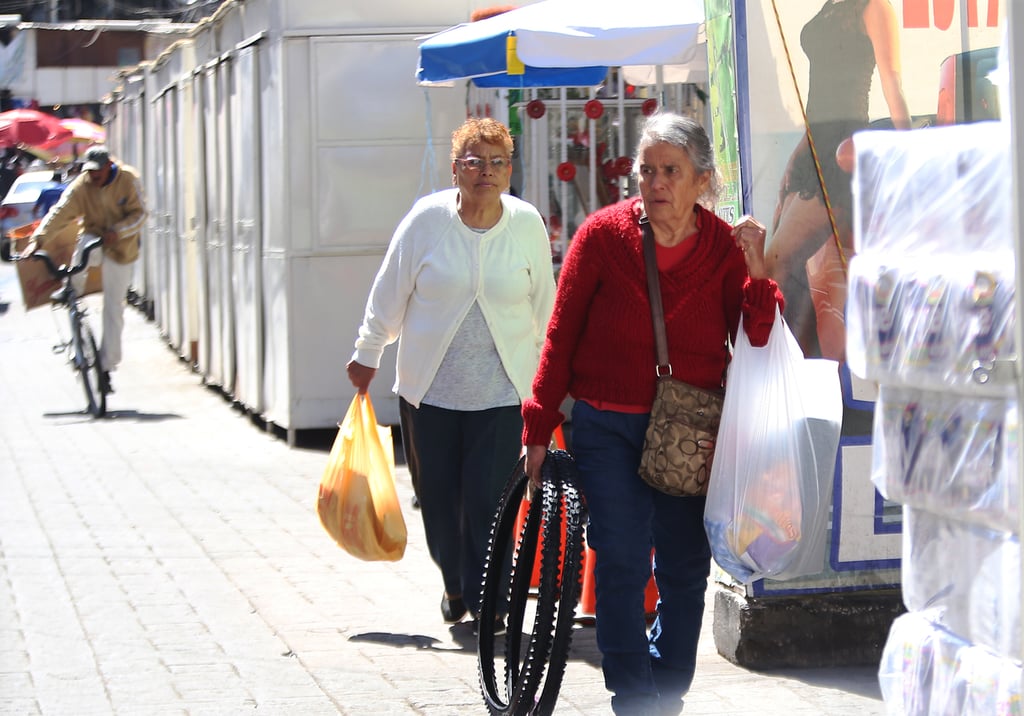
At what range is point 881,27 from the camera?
5484mm

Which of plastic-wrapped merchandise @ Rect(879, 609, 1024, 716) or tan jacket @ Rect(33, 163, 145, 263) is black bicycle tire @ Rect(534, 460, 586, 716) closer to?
plastic-wrapped merchandise @ Rect(879, 609, 1024, 716)

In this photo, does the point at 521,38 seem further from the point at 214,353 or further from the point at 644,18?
the point at 214,353

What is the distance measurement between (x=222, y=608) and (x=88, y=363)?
6.81 metres

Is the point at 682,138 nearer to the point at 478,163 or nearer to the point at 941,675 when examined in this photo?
the point at 478,163

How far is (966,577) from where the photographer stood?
2.98m

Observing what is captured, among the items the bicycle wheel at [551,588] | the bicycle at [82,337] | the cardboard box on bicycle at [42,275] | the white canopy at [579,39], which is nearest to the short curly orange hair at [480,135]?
the bicycle wheel at [551,588]

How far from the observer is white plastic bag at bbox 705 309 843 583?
165 inches

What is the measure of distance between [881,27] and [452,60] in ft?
12.4

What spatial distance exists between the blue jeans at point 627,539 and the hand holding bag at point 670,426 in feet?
0.29

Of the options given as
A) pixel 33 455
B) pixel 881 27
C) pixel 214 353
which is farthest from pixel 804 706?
pixel 214 353

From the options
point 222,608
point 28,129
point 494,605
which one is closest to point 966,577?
point 494,605

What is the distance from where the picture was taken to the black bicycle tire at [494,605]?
480cm

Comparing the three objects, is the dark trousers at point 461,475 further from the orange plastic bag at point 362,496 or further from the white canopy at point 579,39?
the white canopy at point 579,39

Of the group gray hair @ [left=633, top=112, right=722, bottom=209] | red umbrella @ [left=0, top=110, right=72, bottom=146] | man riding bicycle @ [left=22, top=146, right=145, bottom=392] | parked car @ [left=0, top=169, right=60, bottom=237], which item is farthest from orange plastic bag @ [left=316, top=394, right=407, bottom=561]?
red umbrella @ [left=0, top=110, right=72, bottom=146]
